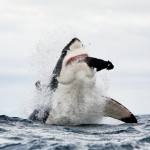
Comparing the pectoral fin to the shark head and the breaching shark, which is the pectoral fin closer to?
the breaching shark

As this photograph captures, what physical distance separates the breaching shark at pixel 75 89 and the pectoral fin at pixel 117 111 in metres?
0.04

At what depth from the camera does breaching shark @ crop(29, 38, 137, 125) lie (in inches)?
538

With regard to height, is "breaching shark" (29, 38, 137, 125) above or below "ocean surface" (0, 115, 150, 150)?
above

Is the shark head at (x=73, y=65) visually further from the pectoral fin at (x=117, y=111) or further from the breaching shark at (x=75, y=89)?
the pectoral fin at (x=117, y=111)

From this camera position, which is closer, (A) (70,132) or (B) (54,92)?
(A) (70,132)

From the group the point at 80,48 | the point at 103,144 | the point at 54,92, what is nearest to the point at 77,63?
the point at 80,48

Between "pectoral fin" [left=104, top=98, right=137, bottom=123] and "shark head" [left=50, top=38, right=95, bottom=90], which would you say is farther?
"pectoral fin" [left=104, top=98, right=137, bottom=123]

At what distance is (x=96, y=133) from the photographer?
38.2 feet

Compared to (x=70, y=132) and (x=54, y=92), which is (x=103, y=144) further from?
(x=54, y=92)

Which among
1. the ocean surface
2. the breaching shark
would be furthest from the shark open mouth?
the ocean surface

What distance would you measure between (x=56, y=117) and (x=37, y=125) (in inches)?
44.2

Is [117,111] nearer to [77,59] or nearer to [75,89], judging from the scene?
[75,89]

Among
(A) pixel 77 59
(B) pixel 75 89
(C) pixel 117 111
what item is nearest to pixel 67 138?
(B) pixel 75 89

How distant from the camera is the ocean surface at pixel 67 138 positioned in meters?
9.23
